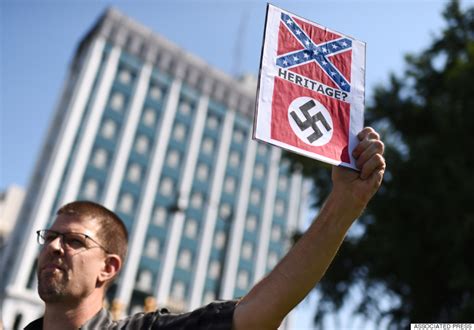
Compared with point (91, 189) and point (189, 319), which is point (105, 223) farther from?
point (91, 189)

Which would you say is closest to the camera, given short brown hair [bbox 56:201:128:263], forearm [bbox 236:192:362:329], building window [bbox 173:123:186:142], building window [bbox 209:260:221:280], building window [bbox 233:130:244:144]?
forearm [bbox 236:192:362:329]

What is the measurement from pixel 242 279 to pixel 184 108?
672 inches

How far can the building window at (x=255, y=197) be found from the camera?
5388 cm

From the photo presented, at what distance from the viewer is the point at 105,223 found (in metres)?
2.62

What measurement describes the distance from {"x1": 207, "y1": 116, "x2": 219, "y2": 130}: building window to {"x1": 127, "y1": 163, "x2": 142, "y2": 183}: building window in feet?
30.6

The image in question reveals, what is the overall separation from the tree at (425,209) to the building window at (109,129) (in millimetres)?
31699

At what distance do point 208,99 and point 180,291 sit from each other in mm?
18841

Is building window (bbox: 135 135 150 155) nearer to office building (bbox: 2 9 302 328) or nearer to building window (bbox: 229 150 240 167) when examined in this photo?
office building (bbox: 2 9 302 328)

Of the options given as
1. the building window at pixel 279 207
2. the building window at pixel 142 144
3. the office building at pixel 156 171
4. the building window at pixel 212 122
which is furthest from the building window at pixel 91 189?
the building window at pixel 279 207

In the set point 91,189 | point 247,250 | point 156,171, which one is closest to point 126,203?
point 91,189

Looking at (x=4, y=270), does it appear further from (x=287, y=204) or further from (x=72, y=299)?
(x=72, y=299)

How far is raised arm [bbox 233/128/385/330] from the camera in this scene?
1828 millimetres

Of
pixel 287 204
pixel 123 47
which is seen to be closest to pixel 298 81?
pixel 123 47

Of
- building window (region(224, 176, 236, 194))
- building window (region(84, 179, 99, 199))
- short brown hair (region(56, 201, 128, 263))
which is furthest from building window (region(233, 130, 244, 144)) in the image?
short brown hair (region(56, 201, 128, 263))
